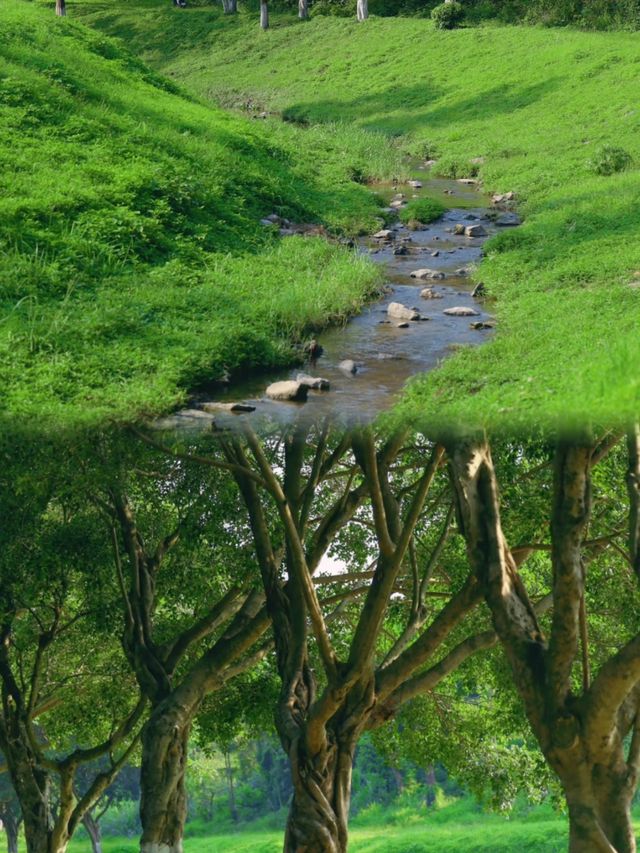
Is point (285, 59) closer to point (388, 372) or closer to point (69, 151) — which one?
point (69, 151)

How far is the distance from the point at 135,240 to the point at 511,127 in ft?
74.0

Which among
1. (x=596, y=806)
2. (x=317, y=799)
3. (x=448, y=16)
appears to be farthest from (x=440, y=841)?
(x=596, y=806)

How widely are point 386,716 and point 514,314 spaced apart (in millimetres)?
6326

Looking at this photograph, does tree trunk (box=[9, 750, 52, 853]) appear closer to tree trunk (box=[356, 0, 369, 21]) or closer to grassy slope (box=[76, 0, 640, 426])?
grassy slope (box=[76, 0, 640, 426])

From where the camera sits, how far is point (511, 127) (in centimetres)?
3788

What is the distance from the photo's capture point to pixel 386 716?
40.7 ft

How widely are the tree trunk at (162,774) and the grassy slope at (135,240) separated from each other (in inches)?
155

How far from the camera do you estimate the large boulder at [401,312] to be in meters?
16.5

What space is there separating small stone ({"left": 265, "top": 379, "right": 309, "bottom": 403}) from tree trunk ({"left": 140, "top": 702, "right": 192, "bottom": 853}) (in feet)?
12.6

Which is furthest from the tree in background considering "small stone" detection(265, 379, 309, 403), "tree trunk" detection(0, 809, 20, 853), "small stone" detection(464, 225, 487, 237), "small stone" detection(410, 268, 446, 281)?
"tree trunk" detection(0, 809, 20, 853)

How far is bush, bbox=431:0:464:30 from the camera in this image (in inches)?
2188

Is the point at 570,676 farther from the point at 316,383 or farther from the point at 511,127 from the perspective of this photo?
the point at 511,127

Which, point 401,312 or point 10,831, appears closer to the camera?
point 401,312

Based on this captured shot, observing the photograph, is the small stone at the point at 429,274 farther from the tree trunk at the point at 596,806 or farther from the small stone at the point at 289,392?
the tree trunk at the point at 596,806
